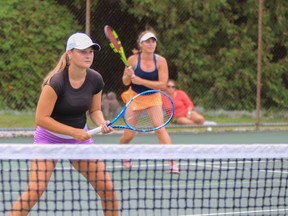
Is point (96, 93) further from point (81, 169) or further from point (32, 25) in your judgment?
point (32, 25)

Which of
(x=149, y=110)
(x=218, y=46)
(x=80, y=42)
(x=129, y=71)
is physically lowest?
(x=218, y=46)

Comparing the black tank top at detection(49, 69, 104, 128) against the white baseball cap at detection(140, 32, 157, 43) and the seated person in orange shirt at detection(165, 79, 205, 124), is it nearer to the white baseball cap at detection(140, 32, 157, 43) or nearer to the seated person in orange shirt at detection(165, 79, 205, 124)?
the white baseball cap at detection(140, 32, 157, 43)

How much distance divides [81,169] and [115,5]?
8.15m

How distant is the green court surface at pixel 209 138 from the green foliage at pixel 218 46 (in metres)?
0.94

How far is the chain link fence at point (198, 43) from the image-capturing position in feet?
39.2

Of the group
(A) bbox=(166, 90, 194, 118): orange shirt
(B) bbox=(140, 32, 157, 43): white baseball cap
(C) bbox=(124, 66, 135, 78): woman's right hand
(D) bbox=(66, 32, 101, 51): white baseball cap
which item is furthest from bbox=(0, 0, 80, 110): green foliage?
(D) bbox=(66, 32, 101, 51): white baseball cap

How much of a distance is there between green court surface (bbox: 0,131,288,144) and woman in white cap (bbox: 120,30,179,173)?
2.91 metres

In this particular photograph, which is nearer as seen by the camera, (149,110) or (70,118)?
(70,118)

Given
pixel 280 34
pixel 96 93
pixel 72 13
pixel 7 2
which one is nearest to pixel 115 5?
pixel 72 13

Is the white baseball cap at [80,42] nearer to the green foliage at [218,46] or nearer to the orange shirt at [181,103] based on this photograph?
the orange shirt at [181,103]

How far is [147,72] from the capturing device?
7621 mm

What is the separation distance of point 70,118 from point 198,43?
8407 millimetres

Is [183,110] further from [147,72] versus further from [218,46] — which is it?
[147,72]

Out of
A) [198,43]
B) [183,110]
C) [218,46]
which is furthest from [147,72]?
[218,46]
